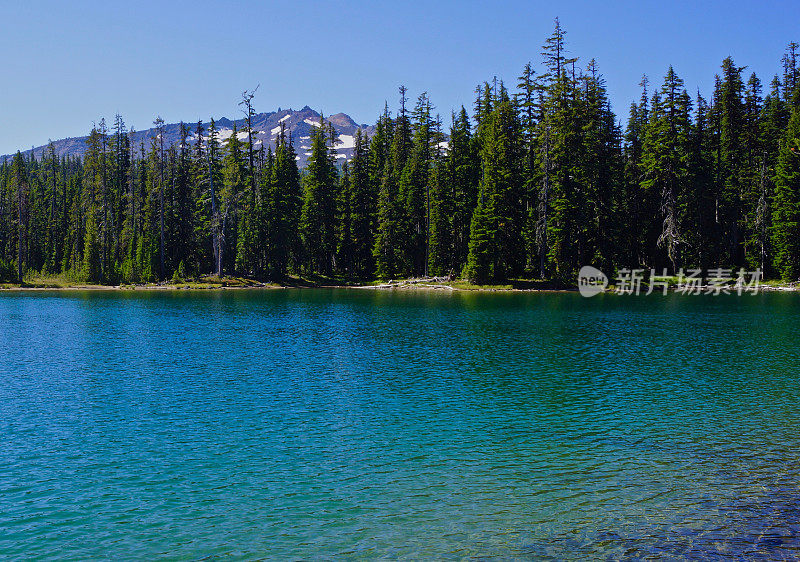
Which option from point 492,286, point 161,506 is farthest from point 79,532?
point 492,286

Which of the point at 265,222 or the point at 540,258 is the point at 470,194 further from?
the point at 265,222

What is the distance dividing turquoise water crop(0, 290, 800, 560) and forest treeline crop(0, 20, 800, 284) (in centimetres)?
4402

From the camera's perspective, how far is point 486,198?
7869cm

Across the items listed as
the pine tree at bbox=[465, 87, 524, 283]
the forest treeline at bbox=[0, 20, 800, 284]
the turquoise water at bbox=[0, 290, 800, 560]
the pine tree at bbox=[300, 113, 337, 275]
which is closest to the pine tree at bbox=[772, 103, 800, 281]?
the forest treeline at bbox=[0, 20, 800, 284]

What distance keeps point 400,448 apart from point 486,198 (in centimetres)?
6568

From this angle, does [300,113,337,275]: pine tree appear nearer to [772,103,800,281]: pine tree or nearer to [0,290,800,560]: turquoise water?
[0,290,800,560]: turquoise water

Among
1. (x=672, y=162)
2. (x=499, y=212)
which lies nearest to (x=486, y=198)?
(x=499, y=212)

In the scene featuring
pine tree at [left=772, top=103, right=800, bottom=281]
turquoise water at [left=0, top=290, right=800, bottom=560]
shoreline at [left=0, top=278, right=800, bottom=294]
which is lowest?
turquoise water at [left=0, top=290, right=800, bottom=560]

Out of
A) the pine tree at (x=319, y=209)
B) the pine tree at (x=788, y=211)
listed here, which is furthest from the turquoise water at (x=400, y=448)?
the pine tree at (x=319, y=209)

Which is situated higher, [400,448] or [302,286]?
[302,286]

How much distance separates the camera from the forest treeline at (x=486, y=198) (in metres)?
75.8

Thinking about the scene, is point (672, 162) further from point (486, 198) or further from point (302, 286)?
point (302, 286)

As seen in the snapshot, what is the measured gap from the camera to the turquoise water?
10.9 metres

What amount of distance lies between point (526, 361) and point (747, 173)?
68.6 meters
